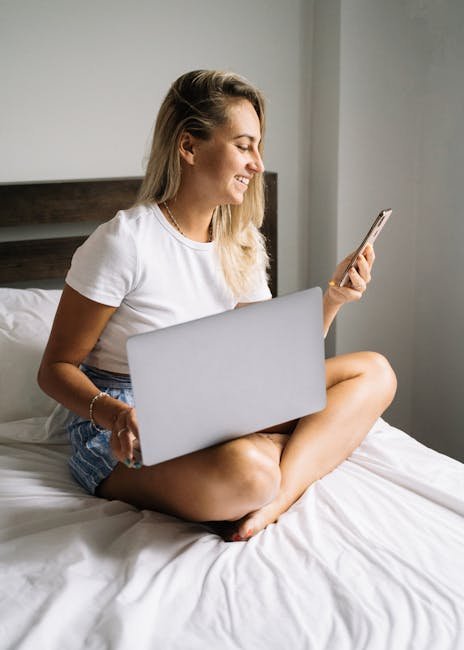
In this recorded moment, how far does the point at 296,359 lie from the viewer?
3.94 feet

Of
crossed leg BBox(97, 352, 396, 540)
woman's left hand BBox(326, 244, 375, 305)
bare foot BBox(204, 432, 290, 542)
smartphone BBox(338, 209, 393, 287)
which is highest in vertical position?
smartphone BBox(338, 209, 393, 287)

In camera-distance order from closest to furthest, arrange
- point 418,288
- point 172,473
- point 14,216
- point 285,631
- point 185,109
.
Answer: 1. point 285,631
2. point 172,473
3. point 185,109
4. point 14,216
5. point 418,288

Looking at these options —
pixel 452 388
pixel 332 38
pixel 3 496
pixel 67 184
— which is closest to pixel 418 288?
pixel 452 388

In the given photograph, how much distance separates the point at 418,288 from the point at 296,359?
4.78 ft

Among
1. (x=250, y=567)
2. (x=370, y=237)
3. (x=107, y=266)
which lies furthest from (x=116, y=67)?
(x=250, y=567)

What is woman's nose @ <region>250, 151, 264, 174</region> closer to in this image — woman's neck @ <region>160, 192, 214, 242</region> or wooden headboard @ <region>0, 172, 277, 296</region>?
woman's neck @ <region>160, 192, 214, 242</region>

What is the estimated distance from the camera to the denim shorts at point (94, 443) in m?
1.38

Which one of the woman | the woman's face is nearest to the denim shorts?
the woman

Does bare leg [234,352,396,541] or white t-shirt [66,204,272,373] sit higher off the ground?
white t-shirt [66,204,272,373]

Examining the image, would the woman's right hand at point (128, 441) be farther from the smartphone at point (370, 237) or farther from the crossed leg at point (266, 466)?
the smartphone at point (370, 237)

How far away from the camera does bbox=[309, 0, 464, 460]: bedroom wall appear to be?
2311mm

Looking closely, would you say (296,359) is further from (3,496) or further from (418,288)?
(418,288)

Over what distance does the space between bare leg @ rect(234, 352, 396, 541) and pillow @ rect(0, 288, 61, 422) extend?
0.63 meters

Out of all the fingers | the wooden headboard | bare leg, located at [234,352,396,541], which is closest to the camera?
bare leg, located at [234,352,396,541]
